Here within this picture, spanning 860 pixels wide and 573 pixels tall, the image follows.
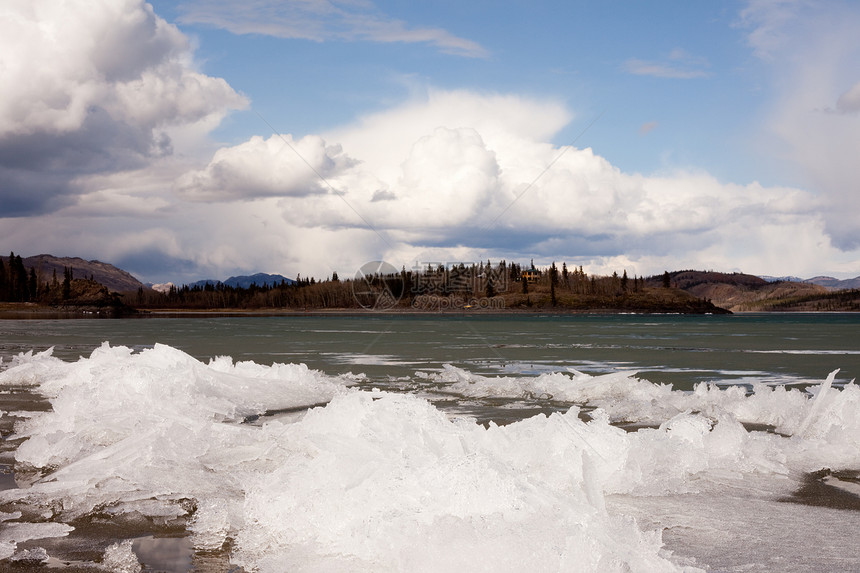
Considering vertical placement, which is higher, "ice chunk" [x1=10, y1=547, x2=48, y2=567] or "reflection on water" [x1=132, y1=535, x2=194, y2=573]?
"ice chunk" [x1=10, y1=547, x2=48, y2=567]

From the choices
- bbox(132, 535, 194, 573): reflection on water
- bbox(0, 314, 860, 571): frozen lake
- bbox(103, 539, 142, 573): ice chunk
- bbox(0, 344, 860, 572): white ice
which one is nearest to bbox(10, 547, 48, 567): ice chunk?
bbox(0, 314, 860, 571): frozen lake

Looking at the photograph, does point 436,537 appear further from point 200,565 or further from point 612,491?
point 612,491

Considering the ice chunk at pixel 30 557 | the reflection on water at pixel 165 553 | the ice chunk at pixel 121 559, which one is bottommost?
the reflection on water at pixel 165 553

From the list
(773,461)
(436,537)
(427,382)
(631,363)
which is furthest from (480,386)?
(631,363)

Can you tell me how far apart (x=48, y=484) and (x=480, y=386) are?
399 inches

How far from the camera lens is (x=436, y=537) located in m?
4.44

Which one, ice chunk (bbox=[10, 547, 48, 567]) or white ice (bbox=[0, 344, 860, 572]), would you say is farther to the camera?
ice chunk (bbox=[10, 547, 48, 567])

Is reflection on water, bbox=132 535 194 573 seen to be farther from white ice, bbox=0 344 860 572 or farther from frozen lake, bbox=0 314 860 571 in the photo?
white ice, bbox=0 344 860 572

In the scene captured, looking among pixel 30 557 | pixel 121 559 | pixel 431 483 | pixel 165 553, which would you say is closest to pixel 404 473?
pixel 431 483

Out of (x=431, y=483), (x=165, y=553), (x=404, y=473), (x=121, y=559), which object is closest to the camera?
(x=121, y=559)

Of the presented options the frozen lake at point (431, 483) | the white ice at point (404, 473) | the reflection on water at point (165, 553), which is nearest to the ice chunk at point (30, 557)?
the frozen lake at point (431, 483)

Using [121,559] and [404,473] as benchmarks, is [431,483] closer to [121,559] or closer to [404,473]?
[404,473]

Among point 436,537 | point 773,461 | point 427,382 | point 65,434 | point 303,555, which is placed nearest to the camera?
point 436,537

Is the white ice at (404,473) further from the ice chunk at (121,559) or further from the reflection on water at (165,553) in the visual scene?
the ice chunk at (121,559)
